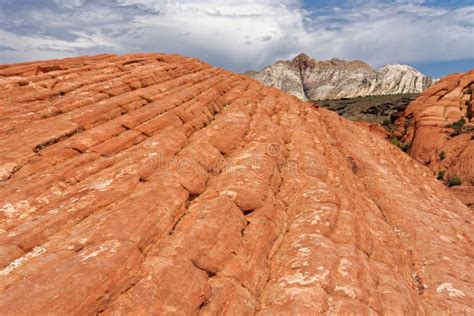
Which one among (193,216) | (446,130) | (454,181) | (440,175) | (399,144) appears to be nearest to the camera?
(193,216)

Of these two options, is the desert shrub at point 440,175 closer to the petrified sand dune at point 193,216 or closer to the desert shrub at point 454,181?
the desert shrub at point 454,181

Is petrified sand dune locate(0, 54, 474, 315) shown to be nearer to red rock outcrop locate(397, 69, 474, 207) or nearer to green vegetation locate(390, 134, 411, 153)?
red rock outcrop locate(397, 69, 474, 207)

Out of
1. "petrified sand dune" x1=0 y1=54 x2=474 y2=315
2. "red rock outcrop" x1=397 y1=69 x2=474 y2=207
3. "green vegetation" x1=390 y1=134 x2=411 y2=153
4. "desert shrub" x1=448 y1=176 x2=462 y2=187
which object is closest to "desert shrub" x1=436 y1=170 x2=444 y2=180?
"red rock outcrop" x1=397 y1=69 x2=474 y2=207

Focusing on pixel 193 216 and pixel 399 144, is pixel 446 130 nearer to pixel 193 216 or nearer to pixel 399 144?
pixel 399 144

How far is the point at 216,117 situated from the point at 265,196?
11.7 meters

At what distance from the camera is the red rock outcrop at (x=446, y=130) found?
162ft

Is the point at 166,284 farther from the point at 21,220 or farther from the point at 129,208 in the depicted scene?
the point at 21,220

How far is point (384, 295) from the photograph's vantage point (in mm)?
14844

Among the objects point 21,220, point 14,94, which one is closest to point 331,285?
point 21,220

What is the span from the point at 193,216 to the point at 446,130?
55712mm

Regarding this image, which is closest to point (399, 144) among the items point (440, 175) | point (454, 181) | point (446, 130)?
point (446, 130)

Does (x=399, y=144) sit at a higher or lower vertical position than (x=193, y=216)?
lower

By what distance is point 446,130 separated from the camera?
58.7 metres

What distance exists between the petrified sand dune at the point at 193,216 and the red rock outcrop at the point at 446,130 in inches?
863
